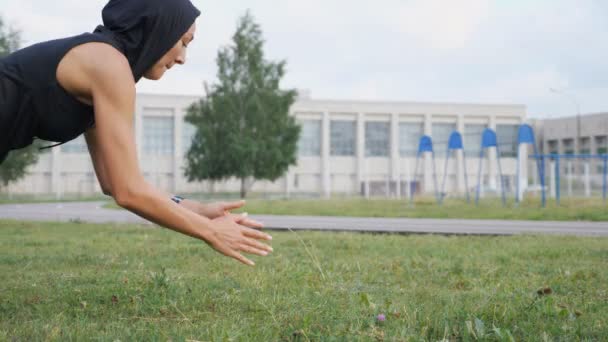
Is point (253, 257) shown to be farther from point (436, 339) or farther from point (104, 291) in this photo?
point (436, 339)

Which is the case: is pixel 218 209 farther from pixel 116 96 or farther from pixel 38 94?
pixel 38 94

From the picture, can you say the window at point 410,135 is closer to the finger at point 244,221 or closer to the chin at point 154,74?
the chin at point 154,74

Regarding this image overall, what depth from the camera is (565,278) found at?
199 inches

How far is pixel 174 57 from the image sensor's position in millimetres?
2982

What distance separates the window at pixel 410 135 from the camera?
67875 mm

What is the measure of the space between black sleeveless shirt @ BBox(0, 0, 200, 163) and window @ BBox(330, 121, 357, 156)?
63.5 metres

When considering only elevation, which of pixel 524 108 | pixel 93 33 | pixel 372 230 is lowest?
pixel 372 230

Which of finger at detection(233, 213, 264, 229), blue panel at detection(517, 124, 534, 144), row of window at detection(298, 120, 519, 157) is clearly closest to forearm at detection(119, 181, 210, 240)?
finger at detection(233, 213, 264, 229)

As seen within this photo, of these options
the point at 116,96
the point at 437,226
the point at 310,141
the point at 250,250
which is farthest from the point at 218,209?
the point at 310,141

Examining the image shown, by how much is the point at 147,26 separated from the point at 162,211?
85 cm

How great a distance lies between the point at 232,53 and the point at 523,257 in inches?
1485

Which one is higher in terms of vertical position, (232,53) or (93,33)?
(232,53)

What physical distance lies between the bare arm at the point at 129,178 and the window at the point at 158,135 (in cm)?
6067

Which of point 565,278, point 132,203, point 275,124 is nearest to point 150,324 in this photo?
point 132,203
